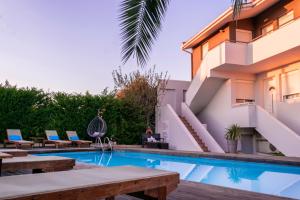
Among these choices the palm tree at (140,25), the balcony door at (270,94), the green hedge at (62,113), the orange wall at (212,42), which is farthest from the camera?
the orange wall at (212,42)

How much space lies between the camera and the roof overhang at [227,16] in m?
14.7

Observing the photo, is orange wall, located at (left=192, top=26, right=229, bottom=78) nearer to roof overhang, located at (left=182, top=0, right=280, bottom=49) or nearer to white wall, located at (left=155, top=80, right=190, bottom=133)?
roof overhang, located at (left=182, top=0, right=280, bottom=49)

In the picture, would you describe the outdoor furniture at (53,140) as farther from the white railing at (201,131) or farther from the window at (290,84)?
the window at (290,84)

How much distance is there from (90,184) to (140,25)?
1811 millimetres

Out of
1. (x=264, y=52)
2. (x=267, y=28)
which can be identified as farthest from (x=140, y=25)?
(x=267, y=28)

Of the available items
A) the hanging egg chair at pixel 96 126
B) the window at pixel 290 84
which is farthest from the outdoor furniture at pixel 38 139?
the window at pixel 290 84

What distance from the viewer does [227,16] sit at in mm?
15391

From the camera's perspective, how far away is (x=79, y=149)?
14.5 meters

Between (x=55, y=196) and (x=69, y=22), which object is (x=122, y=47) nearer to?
(x=55, y=196)

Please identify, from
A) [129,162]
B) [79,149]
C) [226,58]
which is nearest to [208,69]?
[226,58]

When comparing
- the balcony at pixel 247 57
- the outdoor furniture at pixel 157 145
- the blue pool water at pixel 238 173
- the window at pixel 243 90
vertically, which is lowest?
the blue pool water at pixel 238 173

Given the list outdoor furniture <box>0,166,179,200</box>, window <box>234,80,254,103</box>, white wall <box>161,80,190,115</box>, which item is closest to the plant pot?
window <box>234,80,254,103</box>

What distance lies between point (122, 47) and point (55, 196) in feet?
6.00

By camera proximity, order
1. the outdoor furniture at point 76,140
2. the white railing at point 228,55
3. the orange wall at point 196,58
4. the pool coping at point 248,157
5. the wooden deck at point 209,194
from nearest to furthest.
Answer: the wooden deck at point 209,194 → the pool coping at point 248,157 → the white railing at point 228,55 → the outdoor furniture at point 76,140 → the orange wall at point 196,58
